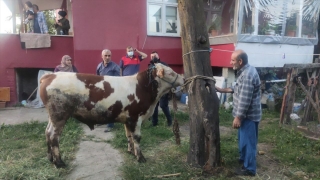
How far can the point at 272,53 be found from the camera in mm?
9617

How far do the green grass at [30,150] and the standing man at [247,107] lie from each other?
8.84ft

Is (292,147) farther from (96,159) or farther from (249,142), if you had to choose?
(96,159)

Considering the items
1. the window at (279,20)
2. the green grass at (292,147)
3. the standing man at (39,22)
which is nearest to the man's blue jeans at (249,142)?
the green grass at (292,147)

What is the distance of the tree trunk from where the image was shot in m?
4.29

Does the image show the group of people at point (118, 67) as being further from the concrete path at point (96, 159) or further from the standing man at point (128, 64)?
the concrete path at point (96, 159)

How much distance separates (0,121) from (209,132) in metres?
6.12

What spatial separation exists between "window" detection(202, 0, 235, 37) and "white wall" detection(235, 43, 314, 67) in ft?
2.94

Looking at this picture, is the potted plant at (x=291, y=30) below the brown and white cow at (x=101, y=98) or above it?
above

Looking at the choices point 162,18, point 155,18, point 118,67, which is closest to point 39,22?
point 155,18

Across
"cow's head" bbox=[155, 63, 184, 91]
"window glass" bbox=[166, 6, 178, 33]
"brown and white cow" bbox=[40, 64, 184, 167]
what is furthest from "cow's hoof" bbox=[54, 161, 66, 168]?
"window glass" bbox=[166, 6, 178, 33]

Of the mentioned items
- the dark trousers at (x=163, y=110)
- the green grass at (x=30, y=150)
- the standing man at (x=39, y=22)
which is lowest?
the green grass at (x=30, y=150)

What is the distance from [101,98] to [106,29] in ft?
19.9

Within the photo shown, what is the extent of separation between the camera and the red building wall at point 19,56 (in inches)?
385

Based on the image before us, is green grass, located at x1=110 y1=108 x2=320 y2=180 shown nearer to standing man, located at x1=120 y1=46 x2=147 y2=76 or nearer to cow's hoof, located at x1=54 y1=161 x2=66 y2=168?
cow's hoof, located at x1=54 y1=161 x2=66 y2=168
